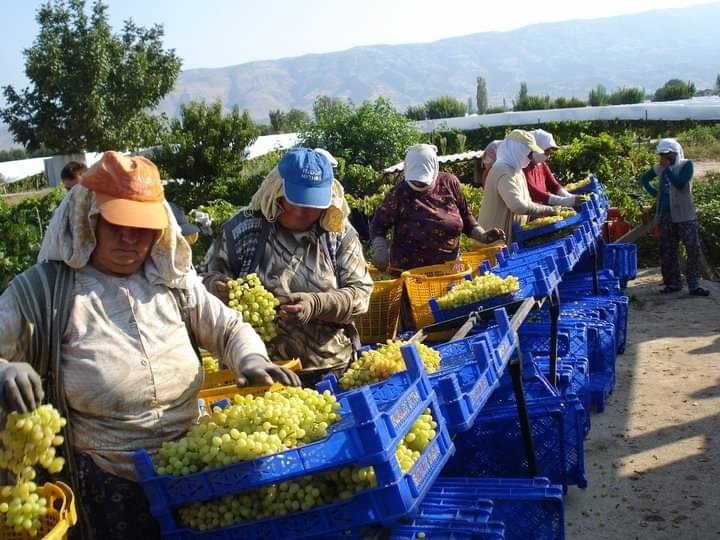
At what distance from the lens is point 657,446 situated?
488 centimetres

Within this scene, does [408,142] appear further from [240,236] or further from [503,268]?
[240,236]

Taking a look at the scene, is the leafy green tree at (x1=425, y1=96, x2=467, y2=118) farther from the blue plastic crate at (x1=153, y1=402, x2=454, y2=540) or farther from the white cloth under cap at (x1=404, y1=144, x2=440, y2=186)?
the blue plastic crate at (x1=153, y1=402, x2=454, y2=540)

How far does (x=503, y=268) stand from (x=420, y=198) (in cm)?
93

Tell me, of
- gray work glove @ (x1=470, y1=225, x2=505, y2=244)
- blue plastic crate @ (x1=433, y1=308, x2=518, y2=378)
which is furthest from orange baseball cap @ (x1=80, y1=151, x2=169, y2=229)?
gray work glove @ (x1=470, y1=225, x2=505, y2=244)

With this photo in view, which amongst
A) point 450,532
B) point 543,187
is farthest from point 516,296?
point 543,187

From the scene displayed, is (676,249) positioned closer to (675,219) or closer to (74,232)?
(675,219)

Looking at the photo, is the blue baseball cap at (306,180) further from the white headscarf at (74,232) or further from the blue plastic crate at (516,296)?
the blue plastic crate at (516,296)

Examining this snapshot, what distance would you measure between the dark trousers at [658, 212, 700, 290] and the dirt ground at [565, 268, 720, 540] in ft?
4.42

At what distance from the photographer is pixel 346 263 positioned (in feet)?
11.4

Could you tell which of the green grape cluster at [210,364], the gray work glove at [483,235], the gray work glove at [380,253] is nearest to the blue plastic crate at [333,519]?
the green grape cluster at [210,364]

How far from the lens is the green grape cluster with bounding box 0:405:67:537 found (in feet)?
5.81

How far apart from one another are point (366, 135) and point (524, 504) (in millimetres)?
14709

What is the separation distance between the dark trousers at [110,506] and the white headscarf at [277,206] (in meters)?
1.43

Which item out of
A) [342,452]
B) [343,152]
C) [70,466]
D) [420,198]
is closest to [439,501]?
[342,452]
